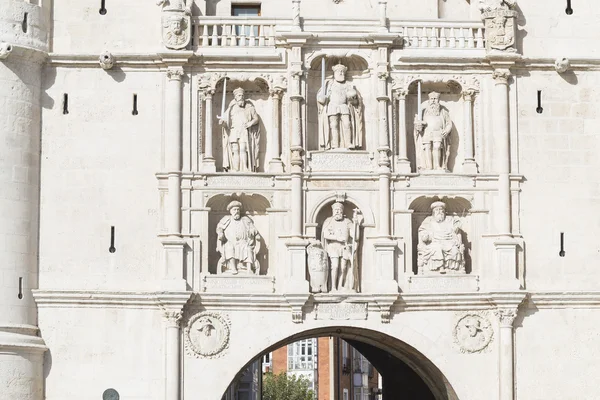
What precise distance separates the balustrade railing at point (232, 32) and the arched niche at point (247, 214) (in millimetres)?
2595

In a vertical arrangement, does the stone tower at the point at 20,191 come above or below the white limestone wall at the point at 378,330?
above

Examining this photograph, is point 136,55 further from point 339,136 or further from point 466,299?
point 466,299

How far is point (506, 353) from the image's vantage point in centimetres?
2716

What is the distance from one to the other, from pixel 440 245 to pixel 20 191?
6.96 meters

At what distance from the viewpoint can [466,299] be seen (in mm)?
27328

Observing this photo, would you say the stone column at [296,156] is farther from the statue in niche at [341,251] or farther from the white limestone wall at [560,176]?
the white limestone wall at [560,176]

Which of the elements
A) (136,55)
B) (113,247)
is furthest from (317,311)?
(136,55)

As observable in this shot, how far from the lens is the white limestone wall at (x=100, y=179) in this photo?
1076 inches

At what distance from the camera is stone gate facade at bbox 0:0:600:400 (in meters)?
27.1

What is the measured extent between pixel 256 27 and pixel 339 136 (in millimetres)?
2410

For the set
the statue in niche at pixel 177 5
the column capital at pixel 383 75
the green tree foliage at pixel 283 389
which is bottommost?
the green tree foliage at pixel 283 389

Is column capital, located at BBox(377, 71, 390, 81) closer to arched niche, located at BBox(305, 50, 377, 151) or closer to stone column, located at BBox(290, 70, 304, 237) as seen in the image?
arched niche, located at BBox(305, 50, 377, 151)

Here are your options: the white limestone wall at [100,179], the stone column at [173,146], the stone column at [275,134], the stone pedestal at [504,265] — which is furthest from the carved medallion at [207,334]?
the stone pedestal at [504,265]

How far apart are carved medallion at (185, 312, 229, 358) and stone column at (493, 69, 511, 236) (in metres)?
4.87
